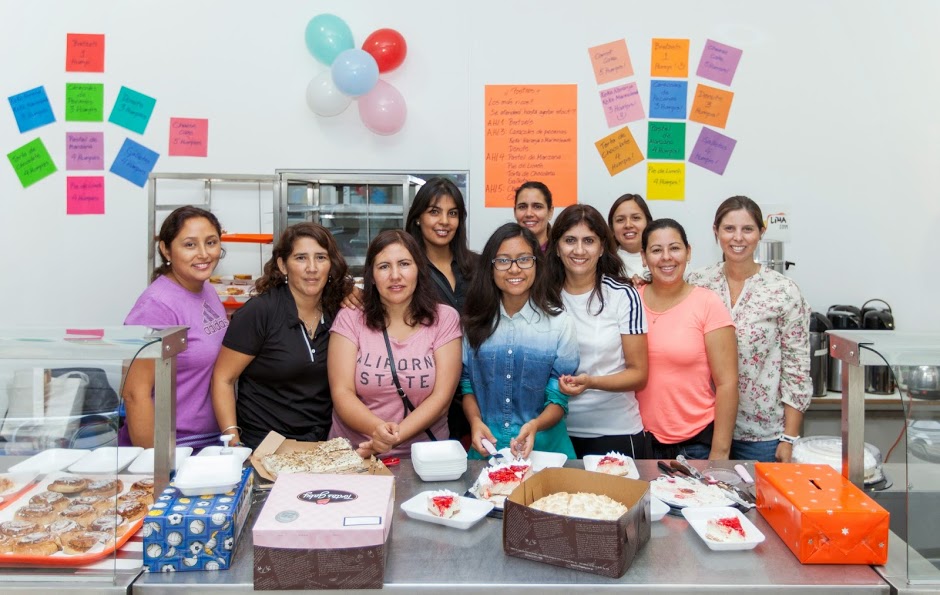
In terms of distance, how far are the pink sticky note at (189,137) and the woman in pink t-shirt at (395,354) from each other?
2504mm

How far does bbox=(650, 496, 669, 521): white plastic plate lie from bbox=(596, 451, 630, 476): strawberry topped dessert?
0.24m

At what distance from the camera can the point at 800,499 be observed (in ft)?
4.98

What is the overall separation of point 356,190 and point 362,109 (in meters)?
0.49

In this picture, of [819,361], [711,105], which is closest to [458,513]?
[819,361]

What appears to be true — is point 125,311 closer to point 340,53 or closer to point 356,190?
point 356,190

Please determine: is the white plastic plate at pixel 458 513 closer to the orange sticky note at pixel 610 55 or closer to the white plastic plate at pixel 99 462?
the white plastic plate at pixel 99 462

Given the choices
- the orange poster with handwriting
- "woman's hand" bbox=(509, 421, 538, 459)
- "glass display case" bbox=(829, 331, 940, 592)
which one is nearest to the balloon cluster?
the orange poster with handwriting

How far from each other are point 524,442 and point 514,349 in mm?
367

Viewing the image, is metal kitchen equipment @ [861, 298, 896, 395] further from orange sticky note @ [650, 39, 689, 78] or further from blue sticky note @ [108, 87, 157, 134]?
blue sticky note @ [108, 87, 157, 134]

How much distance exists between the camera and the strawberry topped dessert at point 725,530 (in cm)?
152

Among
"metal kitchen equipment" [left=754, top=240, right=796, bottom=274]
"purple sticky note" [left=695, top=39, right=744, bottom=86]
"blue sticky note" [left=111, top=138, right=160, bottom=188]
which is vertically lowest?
"metal kitchen equipment" [left=754, top=240, right=796, bottom=274]

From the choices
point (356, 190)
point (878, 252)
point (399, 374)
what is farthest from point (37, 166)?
point (878, 252)

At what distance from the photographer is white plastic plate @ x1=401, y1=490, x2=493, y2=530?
1619 mm


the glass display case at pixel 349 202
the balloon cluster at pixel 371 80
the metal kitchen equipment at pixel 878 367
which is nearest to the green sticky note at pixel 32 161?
the glass display case at pixel 349 202
